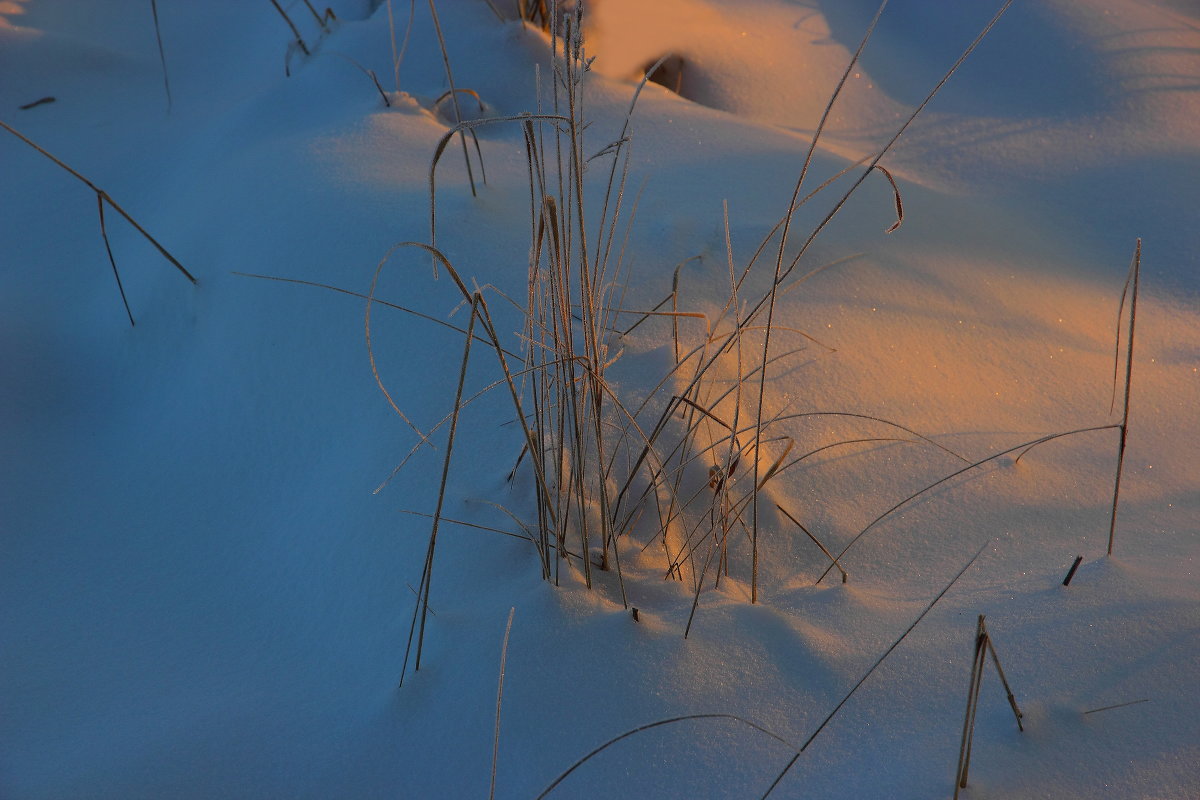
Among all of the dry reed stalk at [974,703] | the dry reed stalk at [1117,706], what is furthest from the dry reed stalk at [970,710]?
the dry reed stalk at [1117,706]

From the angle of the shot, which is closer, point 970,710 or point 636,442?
point 970,710

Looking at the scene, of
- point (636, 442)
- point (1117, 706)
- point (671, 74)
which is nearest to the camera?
point (1117, 706)

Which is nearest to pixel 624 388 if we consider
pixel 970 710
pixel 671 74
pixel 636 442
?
pixel 636 442

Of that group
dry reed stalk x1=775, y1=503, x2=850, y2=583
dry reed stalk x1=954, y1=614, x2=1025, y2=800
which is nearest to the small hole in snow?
dry reed stalk x1=775, y1=503, x2=850, y2=583

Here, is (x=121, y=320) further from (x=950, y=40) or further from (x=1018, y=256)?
(x=950, y=40)

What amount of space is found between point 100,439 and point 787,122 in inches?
71.2

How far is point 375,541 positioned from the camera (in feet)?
3.99

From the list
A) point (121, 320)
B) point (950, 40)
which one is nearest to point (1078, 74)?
point (950, 40)

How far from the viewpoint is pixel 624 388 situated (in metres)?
1.35

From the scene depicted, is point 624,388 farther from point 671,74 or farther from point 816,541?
point 671,74

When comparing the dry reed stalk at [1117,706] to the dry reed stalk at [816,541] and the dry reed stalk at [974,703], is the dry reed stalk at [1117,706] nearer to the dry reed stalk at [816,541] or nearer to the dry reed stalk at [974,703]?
the dry reed stalk at [974,703]

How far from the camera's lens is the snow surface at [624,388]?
948 mm

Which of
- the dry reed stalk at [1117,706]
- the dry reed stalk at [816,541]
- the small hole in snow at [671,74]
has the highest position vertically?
the small hole in snow at [671,74]

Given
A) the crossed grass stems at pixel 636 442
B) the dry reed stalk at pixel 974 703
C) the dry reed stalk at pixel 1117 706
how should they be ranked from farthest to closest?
the crossed grass stems at pixel 636 442, the dry reed stalk at pixel 1117 706, the dry reed stalk at pixel 974 703
